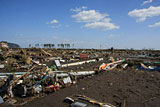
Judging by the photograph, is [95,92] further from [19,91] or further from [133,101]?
[19,91]

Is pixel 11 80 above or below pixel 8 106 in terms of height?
above

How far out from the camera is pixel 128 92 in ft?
19.9

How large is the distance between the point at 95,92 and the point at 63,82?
2.36 meters

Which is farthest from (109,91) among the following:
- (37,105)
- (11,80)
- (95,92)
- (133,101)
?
(11,80)

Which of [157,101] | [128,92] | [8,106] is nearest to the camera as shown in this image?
[8,106]

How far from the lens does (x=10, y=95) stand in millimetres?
5602

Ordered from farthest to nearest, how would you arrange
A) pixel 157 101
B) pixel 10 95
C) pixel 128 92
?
pixel 128 92 < pixel 10 95 < pixel 157 101

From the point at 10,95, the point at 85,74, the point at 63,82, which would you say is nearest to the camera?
the point at 10,95

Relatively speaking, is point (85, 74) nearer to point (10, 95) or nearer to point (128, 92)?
point (128, 92)

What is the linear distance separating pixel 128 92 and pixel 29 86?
210 inches

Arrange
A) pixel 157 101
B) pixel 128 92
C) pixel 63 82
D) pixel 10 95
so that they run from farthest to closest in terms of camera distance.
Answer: pixel 63 82
pixel 128 92
pixel 10 95
pixel 157 101

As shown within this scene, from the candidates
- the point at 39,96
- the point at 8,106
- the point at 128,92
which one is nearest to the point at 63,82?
the point at 39,96

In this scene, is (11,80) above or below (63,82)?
above

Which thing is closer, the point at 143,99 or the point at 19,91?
the point at 143,99
